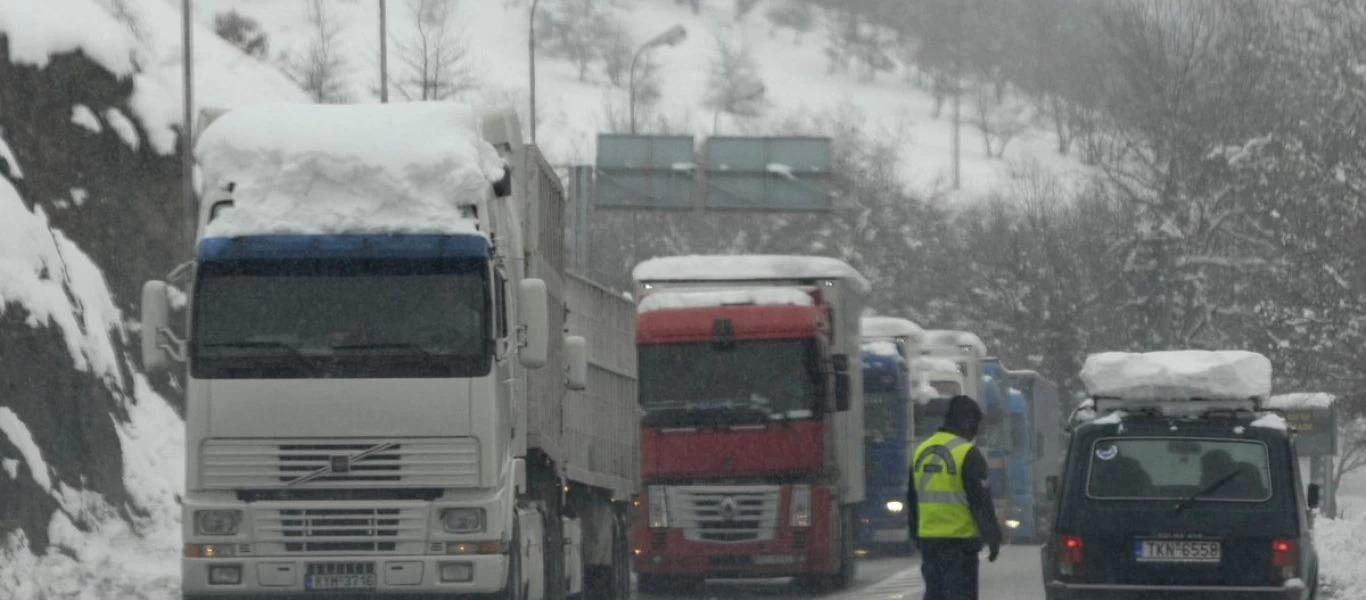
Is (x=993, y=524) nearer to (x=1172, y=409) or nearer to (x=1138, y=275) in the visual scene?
(x=1172, y=409)

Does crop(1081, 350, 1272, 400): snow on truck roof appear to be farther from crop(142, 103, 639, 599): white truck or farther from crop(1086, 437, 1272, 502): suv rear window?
crop(142, 103, 639, 599): white truck

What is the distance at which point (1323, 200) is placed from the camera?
3262cm

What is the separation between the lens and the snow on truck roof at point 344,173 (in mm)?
15125

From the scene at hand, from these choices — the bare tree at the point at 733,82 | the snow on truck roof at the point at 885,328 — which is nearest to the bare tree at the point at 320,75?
the snow on truck roof at the point at 885,328

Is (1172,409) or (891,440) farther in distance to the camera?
(891,440)

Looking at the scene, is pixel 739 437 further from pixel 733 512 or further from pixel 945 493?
pixel 945 493

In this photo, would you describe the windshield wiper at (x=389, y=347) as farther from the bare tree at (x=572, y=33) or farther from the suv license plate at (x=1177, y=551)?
the bare tree at (x=572, y=33)

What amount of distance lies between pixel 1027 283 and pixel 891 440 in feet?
137

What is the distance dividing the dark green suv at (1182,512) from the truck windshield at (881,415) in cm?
1763

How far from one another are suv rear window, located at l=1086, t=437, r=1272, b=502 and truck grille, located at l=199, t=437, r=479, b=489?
4.06 meters

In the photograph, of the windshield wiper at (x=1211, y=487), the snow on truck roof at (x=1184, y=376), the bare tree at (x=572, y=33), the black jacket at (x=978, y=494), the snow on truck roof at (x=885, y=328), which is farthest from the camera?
the bare tree at (x=572, y=33)

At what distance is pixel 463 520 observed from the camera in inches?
593

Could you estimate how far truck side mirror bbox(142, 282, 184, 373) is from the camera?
48.3ft

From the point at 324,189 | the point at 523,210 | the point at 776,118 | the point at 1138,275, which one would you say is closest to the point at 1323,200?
the point at 523,210
